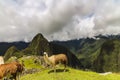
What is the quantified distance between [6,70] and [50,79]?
11.0 m

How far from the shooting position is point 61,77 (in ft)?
151

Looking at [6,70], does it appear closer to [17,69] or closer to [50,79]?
[17,69]

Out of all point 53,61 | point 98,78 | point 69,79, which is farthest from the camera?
point 53,61

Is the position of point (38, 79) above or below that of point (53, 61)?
below

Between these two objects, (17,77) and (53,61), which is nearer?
(17,77)

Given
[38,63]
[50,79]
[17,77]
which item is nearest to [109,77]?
[50,79]

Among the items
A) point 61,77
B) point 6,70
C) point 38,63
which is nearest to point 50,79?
point 61,77

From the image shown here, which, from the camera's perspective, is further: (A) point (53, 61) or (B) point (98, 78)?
(A) point (53, 61)

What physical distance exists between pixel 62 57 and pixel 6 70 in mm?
19370

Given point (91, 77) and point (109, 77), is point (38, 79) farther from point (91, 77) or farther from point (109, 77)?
point (109, 77)

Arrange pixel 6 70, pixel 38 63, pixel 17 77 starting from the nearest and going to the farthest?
pixel 6 70 → pixel 17 77 → pixel 38 63

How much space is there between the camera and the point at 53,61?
2072 inches

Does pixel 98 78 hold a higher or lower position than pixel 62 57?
lower

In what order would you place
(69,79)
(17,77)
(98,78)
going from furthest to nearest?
(98,78) < (69,79) < (17,77)
